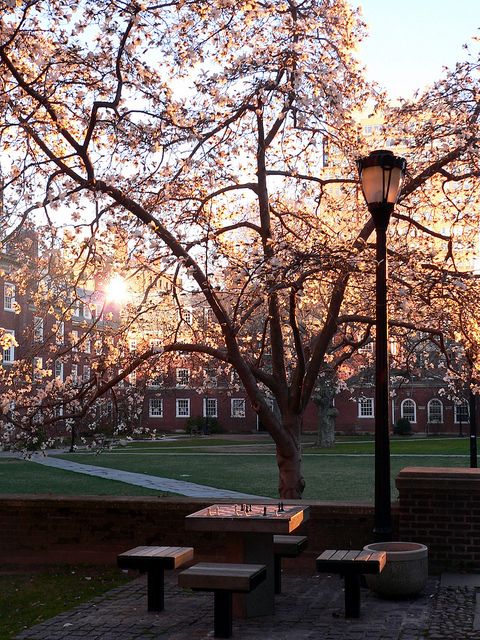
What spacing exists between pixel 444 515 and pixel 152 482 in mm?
16965

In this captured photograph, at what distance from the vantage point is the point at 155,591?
295 inches

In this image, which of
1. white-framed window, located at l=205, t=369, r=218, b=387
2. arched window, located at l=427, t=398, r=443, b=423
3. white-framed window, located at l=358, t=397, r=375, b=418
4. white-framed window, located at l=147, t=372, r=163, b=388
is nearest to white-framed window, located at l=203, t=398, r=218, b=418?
white-framed window, located at l=358, t=397, r=375, b=418

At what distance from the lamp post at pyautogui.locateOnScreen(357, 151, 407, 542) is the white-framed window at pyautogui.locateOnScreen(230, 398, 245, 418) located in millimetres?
63340

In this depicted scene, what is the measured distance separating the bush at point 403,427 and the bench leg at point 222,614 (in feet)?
188

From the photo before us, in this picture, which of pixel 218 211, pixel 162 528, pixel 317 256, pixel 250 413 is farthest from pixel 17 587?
pixel 250 413

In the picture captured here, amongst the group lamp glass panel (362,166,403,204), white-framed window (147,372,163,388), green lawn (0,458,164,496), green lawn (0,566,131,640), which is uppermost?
lamp glass panel (362,166,403,204)

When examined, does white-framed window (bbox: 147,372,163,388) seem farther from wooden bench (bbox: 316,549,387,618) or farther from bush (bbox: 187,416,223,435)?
bush (bbox: 187,416,223,435)

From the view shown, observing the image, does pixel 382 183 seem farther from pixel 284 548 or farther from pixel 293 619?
pixel 293 619

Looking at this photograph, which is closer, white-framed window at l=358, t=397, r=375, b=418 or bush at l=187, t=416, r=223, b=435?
white-framed window at l=358, t=397, r=375, b=418

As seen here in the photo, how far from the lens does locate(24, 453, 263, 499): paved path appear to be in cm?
2131

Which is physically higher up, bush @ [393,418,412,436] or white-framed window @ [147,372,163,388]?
white-framed window @ [147,372,163,388]

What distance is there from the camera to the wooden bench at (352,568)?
6.91m

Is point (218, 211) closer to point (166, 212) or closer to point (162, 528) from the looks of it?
point (166, 212)

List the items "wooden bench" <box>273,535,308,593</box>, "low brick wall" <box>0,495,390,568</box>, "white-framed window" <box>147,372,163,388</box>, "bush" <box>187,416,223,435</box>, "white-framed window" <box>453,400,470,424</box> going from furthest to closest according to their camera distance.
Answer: "bush" <box>187,416,223,435</box> < "white-framed window" <box>453,400,470,424</box> < "white-framed window" <box>147,372,163,388</box> < "low brick wall" <box>0,495,390,568</box> < "wooden bench" <box>273,535,308,593</box>
